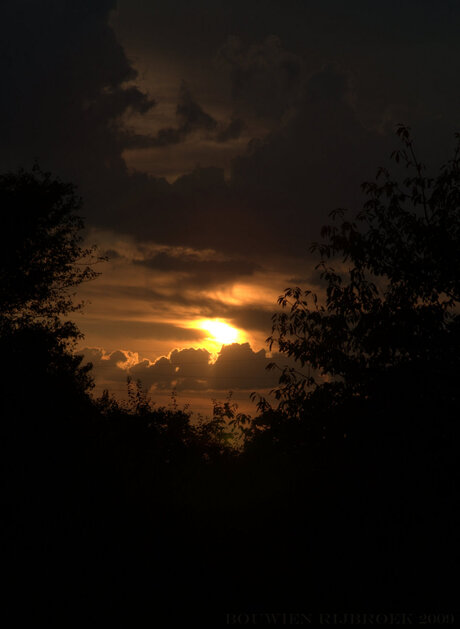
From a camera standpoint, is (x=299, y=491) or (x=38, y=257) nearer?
(x=299, y=491)

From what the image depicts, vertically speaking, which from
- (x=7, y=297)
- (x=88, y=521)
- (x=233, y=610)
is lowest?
(x=233, y=610)

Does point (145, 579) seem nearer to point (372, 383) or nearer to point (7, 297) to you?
point (372, 383)

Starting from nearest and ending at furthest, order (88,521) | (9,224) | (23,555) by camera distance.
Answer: (23,555)
(88,521)
(9,224)

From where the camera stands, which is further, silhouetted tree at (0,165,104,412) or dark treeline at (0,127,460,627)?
silhouetted tree at (0,165,104,412)

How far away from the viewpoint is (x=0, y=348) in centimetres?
2456

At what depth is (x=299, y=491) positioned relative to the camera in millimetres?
13977

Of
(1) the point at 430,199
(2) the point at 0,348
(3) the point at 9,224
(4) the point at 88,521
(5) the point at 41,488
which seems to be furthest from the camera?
(3) the point at 9,224

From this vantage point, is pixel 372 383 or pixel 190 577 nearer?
pixel 190 577

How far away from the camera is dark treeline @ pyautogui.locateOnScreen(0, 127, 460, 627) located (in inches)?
440

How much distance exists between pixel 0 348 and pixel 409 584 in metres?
18.1

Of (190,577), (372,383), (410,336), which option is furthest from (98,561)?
(410,336)

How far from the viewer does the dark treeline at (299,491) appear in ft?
36.7

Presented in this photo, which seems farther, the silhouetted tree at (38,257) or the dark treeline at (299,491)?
the silhouetted tree at (38,257)

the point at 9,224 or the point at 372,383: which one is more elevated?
the point at 9,224
